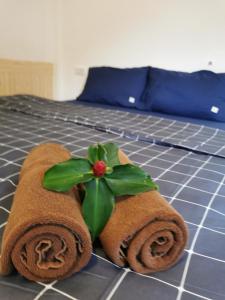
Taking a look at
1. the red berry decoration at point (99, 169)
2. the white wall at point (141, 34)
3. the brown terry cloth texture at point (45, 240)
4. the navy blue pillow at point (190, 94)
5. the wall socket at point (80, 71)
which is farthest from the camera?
the wall socket at point (80, 71)

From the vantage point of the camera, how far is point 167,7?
2379 millimetres

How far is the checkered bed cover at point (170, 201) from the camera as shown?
524 mm

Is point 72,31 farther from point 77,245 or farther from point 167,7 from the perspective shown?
point 77,245

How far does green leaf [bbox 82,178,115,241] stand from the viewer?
0.58 metres

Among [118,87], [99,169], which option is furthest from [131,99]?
[99,169]

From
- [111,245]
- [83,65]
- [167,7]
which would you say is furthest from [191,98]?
[111,245]

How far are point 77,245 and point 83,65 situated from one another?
2.64 metres

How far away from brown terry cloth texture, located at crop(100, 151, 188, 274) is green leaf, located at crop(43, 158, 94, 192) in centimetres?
10

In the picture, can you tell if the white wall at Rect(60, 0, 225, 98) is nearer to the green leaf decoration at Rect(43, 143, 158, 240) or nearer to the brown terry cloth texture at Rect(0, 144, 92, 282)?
the green leaf decoration at Rect(43, 143, 158, 240)

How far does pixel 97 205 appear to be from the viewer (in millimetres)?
592

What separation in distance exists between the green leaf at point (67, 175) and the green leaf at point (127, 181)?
0.16ft

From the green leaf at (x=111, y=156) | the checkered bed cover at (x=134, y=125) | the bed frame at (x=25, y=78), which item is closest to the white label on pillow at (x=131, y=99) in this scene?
the checkered bed cover at (x=134, y=125)

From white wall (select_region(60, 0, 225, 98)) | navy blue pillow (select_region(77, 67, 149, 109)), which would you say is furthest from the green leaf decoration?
white wall (select_region(60, 0, 225, 98))

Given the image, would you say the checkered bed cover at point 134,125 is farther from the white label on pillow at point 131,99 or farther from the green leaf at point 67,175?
the green leaf at point 67,175
